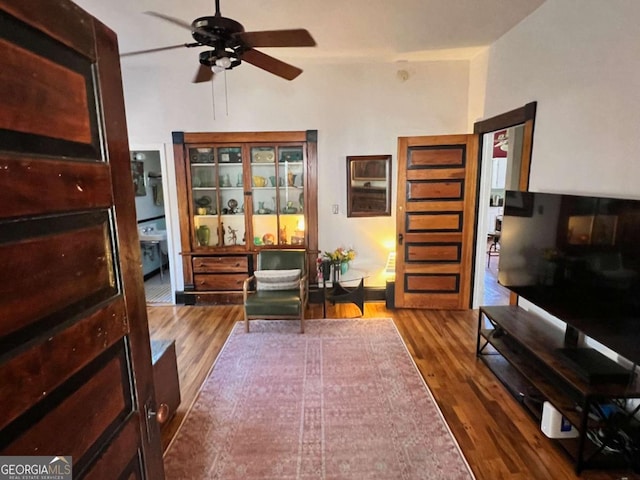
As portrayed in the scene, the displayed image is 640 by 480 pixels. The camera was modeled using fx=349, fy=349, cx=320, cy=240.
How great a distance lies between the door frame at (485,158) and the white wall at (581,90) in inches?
2.9

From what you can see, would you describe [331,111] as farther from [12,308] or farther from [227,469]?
[12,308]

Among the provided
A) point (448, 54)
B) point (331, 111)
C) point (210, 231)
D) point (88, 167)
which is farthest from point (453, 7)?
point (210, 231)

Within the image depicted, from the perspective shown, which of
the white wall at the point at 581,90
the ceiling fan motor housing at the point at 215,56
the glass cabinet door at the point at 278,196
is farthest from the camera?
the glass cabinet door at the point at 278,196

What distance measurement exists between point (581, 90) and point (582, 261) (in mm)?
1211

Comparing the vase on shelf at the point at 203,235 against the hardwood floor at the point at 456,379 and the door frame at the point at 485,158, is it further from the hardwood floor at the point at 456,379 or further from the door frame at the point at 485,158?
the door frame at the point at 485,158

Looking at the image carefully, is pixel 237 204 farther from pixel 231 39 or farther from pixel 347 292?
pixel 231 39

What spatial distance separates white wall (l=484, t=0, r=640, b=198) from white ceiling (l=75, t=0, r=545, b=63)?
0.36m

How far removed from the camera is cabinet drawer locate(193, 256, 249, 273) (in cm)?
460

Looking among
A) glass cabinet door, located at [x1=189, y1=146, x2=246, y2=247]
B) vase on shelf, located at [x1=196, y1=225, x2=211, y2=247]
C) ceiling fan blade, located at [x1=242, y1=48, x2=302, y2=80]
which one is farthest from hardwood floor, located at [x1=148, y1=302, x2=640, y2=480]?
ceiling fan blade, located at [x1=242, y1=48, x2=302, y2=80]

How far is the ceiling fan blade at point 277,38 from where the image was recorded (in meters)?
2.02

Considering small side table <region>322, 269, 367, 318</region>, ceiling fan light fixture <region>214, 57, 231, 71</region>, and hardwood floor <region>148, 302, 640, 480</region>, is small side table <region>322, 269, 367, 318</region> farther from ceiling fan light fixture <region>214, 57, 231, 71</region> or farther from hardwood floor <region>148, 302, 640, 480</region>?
ceiling fan light fixture <region>214, 57, 231, 71</region>

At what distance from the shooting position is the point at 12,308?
2.00 feet

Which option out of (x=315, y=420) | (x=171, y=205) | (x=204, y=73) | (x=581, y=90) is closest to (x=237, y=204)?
(x=171, y=205)

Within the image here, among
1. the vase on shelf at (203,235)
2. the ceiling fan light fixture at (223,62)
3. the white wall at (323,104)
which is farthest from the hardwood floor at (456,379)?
the ceiling fan light fixture at (223,62)
